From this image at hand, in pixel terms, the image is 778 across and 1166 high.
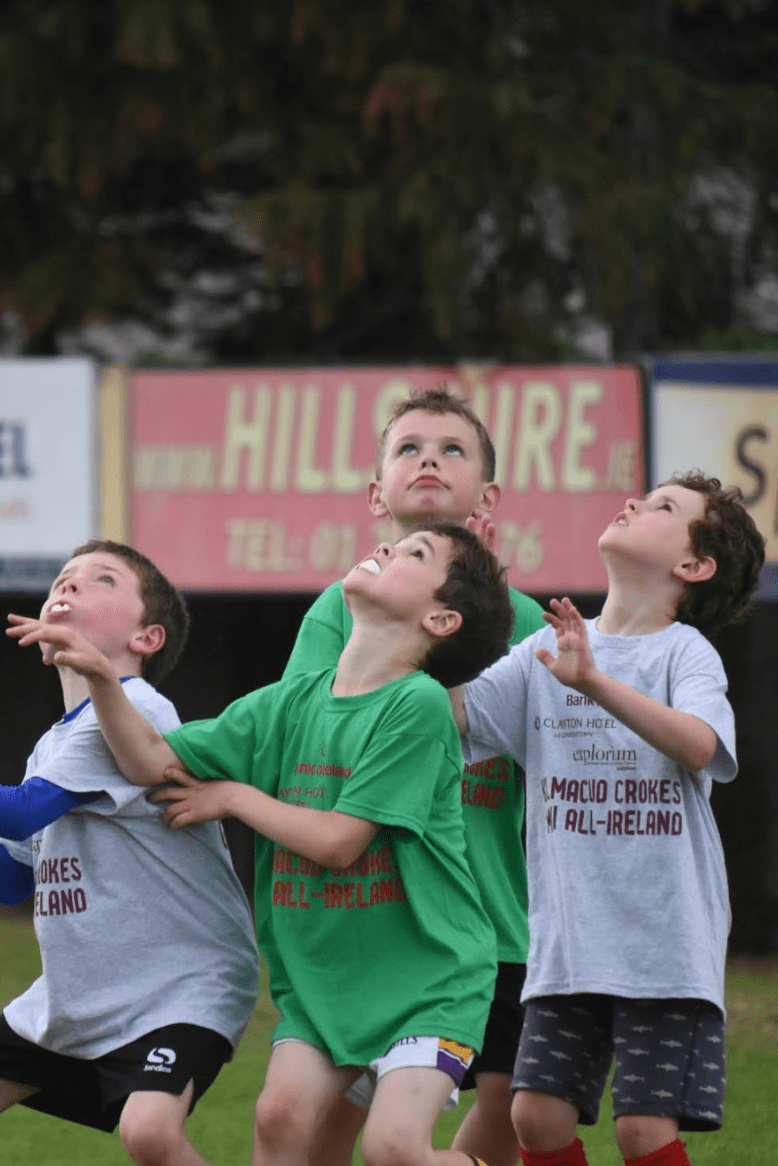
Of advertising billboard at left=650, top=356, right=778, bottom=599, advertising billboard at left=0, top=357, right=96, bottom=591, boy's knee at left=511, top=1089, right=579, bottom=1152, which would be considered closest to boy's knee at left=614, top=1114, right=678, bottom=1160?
boy's knee at left=511, top=1089, right=579, bottom=1152

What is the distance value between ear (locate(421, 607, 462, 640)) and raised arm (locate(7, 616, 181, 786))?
1.70 ft

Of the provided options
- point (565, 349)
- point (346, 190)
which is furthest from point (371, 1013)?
point (346, 190)

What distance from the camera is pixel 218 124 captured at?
1356 cm

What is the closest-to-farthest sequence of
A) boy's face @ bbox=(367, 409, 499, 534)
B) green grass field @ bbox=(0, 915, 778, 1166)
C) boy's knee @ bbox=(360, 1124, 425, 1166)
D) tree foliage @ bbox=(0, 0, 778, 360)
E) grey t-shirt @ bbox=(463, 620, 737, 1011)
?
1. boy's knee @ bbox=(360, 1124, 425, 1166)
2. grey t-shirt @ bbox=(463, 620, 737, 1011)
3. boy's face @ bbox=(367, 409, 499, 534)
4. green grass field @ bbox=(0, 915, 778, 1166)
5. tree foliage @ bbox=(0, 0, 778, 360)

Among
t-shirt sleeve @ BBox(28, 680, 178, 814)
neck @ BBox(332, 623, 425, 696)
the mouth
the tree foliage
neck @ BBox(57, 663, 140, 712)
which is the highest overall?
the tree foliage

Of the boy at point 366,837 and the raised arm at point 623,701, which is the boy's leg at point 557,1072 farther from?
the raised arm at point 623,701

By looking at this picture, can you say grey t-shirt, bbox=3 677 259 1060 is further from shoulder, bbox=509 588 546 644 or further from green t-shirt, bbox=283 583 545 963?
shoulder, bbox=509 588 546 644

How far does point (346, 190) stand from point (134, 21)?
1.84 meters

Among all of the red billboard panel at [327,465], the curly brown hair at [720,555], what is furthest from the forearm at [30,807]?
the red billboard panel at [327,465]

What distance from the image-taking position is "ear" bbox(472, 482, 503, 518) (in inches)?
157

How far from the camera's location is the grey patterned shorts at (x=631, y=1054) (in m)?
3.52

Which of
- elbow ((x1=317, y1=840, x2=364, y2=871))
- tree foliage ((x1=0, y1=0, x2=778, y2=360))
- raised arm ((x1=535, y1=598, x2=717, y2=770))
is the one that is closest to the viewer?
elbow ((x1=317, y1=840, x2=364, y2=871))

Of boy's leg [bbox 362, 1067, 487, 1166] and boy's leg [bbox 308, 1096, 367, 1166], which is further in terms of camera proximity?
boy's leg [bbox 308, 1096, 367, 1166]

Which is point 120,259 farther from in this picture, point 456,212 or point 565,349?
point 565,349
